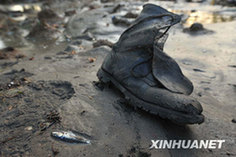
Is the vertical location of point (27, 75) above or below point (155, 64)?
below

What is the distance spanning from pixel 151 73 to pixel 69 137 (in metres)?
0.95

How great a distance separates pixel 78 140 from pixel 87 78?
45.1 inches

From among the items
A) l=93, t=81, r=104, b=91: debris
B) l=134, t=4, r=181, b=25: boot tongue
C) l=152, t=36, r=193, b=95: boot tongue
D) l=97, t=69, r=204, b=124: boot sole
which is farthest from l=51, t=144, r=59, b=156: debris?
l=134, t=4, r=181, b=25: boot tongue

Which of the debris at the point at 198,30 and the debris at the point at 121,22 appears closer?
the debris at the point at 198,30

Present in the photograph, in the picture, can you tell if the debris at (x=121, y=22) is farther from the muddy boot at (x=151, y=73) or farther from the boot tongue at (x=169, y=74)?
the boot tongue at (x=169, y=74)

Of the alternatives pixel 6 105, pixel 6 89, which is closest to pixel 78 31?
pixel 6 89

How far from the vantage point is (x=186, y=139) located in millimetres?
1553

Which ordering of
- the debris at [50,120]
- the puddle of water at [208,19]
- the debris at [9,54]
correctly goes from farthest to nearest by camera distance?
the puddle of water at [208,19], the debris at [9,54], the debris at [50,120]

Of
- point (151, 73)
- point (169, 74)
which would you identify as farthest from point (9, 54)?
point (169, 74)

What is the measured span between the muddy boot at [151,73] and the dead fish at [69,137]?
0.57 metres

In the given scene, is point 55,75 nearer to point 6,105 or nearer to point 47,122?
point 6,105

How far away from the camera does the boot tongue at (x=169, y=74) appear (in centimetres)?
168

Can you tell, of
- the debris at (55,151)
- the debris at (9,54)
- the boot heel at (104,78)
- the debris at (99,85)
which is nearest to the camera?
the debris at (55,151)

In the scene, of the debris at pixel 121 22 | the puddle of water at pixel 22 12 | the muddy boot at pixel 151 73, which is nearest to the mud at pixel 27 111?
the muddy boot at pixel 151 73
